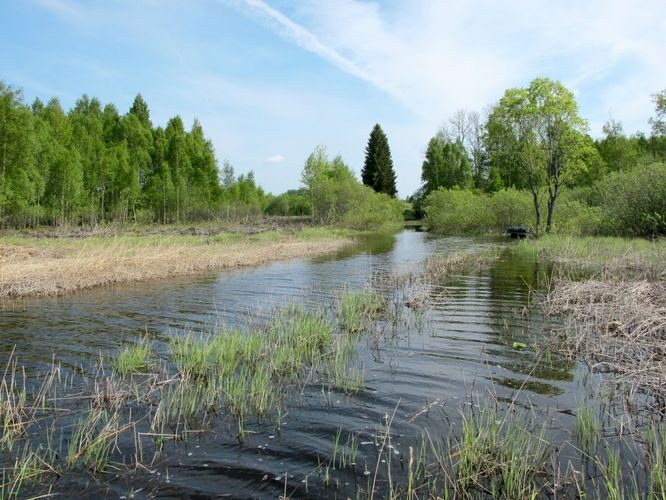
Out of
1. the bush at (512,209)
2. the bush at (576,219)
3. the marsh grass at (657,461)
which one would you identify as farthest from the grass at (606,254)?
the bush at (512,209)

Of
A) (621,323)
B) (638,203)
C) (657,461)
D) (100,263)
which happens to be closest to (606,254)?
(638,203)

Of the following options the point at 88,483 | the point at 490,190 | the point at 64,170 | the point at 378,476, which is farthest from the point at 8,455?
the point at 490,190

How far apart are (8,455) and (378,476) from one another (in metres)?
4.04

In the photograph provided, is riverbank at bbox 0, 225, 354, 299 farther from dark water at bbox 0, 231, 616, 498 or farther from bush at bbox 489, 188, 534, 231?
bush at bbox 489, 188, 534, 231

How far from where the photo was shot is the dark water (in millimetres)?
4617

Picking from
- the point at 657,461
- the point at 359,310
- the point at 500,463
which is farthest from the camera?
the point at 359,310

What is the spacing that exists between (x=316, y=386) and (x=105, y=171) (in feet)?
154

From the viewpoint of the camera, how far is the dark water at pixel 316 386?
4.62 metres

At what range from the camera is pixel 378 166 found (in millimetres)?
88500

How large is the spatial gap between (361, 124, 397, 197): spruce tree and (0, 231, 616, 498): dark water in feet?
237

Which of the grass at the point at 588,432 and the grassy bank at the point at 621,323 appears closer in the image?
the grass at the point at 588,432

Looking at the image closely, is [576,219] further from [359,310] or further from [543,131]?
[359,310]

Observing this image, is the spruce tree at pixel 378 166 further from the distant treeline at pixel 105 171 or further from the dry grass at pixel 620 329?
the dry grass at pixel 620 329

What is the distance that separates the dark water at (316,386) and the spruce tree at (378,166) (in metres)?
72.2
